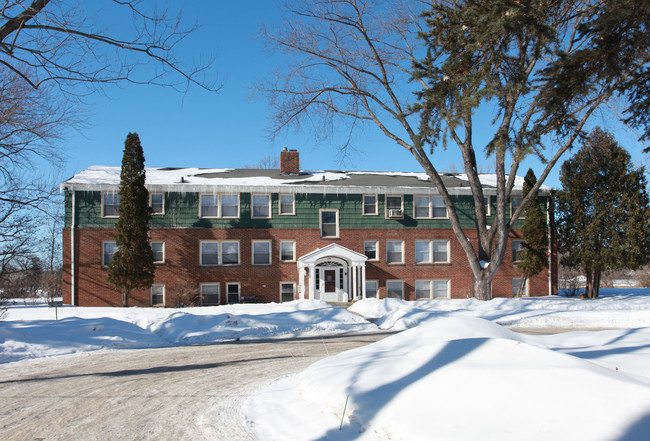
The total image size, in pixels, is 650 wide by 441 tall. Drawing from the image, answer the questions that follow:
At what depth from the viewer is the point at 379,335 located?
43.4 ft

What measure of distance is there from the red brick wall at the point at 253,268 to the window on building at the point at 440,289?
28 centimetres

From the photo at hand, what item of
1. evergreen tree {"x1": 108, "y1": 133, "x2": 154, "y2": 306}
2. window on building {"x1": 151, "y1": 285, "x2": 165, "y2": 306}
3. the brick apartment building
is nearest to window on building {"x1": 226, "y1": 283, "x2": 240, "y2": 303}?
the brick apartment building

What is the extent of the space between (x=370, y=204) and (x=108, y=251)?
1386 centimetres

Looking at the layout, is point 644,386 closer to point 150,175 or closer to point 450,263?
point 450,263

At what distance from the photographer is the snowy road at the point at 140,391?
4992 millimetres

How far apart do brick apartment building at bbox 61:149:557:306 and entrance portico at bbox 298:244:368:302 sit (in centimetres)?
5

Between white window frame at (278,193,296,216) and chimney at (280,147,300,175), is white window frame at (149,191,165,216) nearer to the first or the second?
white window frame at (278,193,296,216)

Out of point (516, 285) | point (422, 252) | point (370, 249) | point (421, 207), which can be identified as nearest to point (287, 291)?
point (370, 249)

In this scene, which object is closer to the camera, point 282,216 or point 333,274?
point 282,216

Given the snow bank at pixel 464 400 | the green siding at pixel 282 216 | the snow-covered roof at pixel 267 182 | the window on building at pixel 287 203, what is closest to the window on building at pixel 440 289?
the green siding at pixel 282 216

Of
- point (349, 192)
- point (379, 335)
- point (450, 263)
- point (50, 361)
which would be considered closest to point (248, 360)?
point (50, 361)

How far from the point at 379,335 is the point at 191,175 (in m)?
18.9

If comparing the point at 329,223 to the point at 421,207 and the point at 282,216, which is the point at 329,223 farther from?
the point at 421,207

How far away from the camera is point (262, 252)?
86.7ft
